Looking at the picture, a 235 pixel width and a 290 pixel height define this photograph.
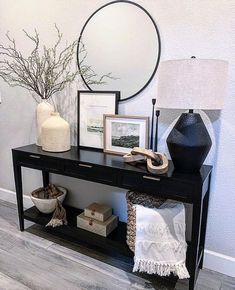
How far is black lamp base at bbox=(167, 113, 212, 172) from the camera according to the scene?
4.76 feet

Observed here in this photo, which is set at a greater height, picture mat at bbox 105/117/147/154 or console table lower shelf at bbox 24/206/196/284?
picture mat at bbox 105/117/147/154

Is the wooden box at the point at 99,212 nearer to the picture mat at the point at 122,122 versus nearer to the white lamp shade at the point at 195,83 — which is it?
the picture mat at the point at 122,122

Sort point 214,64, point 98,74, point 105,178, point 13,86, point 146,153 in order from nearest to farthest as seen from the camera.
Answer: point 214,64, point 146,153, point 105,178, point 98,74, point 13,86

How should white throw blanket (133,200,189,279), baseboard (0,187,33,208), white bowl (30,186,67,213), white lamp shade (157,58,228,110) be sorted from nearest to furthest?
white lamp shade (157,58,228,110), white throw blanket (133,200,189,279), white bowl (30,186,67,213), baseboard (0,187,33,208)

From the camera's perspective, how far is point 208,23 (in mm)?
1567

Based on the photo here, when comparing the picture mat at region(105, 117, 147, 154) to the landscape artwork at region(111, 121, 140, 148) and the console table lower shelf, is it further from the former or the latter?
the console table lower shelf

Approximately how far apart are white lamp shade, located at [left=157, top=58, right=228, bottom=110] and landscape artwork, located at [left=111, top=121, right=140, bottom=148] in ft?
1.61

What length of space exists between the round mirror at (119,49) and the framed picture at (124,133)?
0.61ft

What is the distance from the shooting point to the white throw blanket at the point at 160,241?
154cm

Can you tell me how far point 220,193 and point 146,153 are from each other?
0.59 metres

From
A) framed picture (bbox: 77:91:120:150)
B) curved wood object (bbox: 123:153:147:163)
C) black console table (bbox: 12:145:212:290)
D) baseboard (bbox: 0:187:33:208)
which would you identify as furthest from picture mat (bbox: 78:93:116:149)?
baseboard (bbox: 0:187:33:208)

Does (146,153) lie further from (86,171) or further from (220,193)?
(220,193)

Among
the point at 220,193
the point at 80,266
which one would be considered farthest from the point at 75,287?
the point at 220,193

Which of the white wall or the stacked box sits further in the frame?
the stacked box
